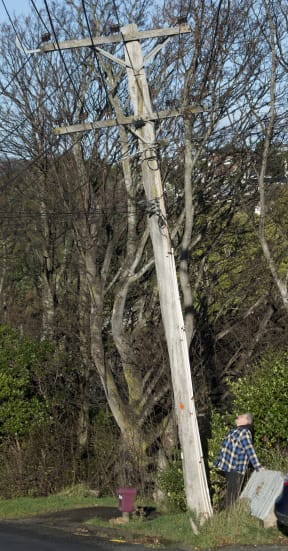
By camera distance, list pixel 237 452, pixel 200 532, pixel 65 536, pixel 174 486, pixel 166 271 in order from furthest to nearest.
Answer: pixel 174 486 → pixel 65 536 → pixel 166 271 → pixel 237 452 → pixel 200 532

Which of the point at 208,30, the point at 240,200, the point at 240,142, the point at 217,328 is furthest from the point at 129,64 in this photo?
the point at 217,328

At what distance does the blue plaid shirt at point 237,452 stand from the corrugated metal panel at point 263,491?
0.29 meters

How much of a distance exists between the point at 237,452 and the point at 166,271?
289 cm

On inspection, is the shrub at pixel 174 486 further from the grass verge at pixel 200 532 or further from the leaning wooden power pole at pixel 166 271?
the leaning wooden power pole at pixel 166 271

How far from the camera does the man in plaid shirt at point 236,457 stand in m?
12.5

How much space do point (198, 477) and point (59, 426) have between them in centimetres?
1081

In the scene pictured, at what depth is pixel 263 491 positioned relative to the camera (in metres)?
11.8

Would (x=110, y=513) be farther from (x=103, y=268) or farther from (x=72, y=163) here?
(x=72, y=163)

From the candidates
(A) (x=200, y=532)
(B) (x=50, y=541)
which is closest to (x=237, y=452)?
(A) (x=200, y=532)

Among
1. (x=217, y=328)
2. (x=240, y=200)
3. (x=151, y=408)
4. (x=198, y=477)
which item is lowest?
(x=198, y=477)

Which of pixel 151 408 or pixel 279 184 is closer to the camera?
pixel 151 408

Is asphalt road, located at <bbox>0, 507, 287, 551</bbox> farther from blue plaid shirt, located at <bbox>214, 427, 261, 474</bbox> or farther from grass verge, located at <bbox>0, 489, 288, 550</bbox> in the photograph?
blue plaid shirt, located at <bbox>214, 427, 261, 474</bbox>

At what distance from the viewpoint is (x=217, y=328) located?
2066 cm

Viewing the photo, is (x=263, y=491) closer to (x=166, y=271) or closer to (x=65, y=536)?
(x=166, y=271)
